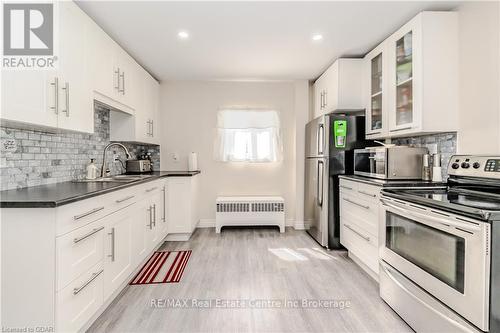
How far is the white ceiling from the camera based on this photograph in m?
2.16

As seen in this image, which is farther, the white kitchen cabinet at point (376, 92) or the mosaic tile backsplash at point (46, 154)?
the white kitchen cabinet at point (376, 92)

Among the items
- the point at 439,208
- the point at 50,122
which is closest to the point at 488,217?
the point at 439,208

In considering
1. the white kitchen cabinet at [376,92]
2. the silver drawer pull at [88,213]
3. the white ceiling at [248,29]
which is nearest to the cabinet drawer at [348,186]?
the white kitchen cabinet at [376,92]

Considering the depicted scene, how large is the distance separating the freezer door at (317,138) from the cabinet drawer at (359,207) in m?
0.64

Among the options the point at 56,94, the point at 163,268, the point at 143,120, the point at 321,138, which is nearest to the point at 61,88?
the point at 56,94

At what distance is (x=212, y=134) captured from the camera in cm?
435

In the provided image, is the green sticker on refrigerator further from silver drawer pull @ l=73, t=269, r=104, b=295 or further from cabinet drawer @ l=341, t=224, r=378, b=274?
silver drawer pull @ l=73, t=269, r=104, b=295

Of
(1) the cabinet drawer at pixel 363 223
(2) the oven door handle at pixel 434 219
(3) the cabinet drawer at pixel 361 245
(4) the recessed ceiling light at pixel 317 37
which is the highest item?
(4) the recessed ceiling light at pixel 317 37

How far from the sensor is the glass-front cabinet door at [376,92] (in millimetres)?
2738

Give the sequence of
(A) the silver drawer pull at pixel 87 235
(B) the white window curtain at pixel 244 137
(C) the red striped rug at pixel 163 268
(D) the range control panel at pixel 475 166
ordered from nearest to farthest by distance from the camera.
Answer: (A) the silver drawer pull at pixel 87 235 → (D) the range control panel at pixel 475 166 → (C) the red striped rug at pixel 163 268 → (B) the white window curtain at pixel 244 137

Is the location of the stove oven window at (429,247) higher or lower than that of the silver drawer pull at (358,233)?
higher

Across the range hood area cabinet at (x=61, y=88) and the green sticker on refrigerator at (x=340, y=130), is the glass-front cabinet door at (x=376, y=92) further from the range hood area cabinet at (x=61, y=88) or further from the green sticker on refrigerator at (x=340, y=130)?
the range hood area cabinet at (x=61, y=88)

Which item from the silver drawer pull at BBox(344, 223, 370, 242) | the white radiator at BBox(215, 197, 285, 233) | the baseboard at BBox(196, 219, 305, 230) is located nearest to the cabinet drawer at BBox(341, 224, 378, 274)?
the silver drawer pull at BBox(344, 223, 370, 242)

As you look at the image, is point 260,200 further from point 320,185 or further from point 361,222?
point 361,222
